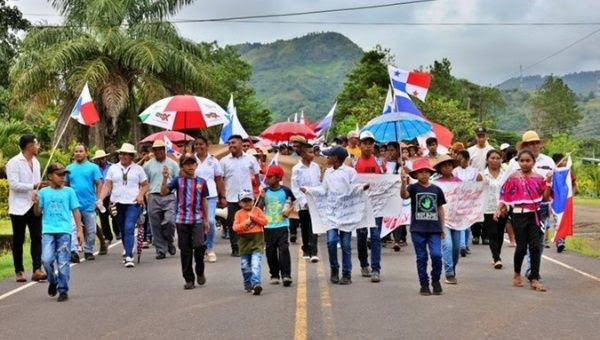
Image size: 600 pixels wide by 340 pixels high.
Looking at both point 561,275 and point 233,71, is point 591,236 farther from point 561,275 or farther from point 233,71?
point 233,71

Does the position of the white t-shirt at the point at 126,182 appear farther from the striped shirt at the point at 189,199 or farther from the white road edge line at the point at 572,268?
the white road edge line at the point at 572,268

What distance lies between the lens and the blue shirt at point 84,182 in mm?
13836

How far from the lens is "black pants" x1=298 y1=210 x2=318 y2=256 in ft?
43.4

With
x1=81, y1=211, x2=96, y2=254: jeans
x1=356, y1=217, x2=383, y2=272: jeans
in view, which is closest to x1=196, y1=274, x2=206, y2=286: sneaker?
x1=356, y1=217, x2=383, y2=272: jeans

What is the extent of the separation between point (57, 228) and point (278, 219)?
102 inches

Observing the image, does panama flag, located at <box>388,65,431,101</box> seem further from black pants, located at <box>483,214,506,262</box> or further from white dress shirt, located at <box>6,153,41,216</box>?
white dress shirt, located at <box>6,153,41,216</box>

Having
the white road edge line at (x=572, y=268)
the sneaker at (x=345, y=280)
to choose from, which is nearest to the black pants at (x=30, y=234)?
the sneaker at (x=345, y=280)

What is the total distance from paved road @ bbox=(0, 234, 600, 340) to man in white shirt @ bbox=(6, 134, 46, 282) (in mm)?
463

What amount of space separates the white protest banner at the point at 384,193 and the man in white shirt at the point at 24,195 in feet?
14.0

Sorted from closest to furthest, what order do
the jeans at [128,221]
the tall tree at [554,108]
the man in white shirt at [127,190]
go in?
the jeans at [128,221] < the man in white shirt at [127,190] < the tall tree at [554,108]

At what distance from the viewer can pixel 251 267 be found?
10.1 m

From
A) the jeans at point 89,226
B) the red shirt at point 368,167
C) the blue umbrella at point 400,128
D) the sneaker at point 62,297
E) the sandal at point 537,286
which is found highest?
the blue umbrella at point 400,128

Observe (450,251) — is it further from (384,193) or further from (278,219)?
(278,219)

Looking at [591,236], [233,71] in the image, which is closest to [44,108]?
[591,236]
